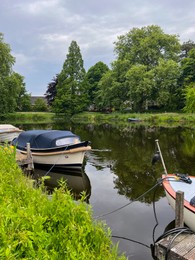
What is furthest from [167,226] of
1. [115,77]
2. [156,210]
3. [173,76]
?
[115,77]

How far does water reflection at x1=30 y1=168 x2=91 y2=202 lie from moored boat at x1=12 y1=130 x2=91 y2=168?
411 mm

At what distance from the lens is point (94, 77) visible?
76062 millimetres

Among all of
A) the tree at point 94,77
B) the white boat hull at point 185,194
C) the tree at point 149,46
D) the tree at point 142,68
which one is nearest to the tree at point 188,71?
the tree at point 142,68

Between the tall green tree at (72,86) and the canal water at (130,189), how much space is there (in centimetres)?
4282

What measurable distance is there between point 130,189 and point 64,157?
4.44 metres

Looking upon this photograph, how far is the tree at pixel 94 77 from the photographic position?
72.4 meters

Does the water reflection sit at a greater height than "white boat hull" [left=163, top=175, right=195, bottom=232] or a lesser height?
lesser

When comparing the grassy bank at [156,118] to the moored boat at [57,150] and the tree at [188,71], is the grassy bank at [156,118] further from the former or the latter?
the moored boat at [57,150]

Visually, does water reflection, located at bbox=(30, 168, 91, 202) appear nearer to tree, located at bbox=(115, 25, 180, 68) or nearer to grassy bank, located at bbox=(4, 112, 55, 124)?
grassy bank, located at bbox=(4, 112, 55, 124)

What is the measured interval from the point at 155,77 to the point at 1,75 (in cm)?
3134

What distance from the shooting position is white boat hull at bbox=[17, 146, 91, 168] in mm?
14461

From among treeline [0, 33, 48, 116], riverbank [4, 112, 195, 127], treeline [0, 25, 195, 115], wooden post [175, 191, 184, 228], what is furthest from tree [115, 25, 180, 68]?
wooden post [175, 191, 184, 228]

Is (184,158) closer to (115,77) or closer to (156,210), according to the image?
(156,210)

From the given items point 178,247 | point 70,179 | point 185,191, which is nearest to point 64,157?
point 70,179
